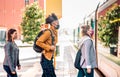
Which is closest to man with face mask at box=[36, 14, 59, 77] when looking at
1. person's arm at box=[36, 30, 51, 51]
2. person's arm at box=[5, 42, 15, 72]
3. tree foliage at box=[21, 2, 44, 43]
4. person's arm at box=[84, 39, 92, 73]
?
person's arm at box=[36, 30, 51, 51]

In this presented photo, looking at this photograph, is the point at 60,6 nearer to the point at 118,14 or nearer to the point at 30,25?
the point at 118,14

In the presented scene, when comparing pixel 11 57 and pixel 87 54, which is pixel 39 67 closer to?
pixel 87 54

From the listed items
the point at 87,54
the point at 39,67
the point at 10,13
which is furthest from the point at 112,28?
the point at 10,13

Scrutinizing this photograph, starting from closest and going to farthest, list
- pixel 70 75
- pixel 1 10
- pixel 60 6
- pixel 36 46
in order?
pixel 36 46 → pixel 70 75 → pixel 60 6 → pixel 1 10

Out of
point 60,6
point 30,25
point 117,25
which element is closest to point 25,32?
point 30,25

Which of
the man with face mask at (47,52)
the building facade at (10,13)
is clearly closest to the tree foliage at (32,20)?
the building facade at (10,13)

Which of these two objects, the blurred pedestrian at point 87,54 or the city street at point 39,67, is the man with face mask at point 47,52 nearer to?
the blurred pedestrian at point 87,54

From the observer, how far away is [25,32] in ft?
106

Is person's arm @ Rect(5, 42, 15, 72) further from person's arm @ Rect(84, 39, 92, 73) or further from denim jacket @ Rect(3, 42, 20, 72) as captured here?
person's arm @ Rect(84, 39, 92, 73)

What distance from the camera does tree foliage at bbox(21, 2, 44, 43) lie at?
31172 mm

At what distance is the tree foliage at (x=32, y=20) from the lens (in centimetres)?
3117

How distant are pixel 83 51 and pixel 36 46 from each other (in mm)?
1417

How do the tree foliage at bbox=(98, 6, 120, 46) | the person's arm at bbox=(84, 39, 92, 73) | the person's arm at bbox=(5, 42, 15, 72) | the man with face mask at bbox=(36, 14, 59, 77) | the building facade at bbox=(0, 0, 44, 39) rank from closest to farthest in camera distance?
the man with face mask at bbox=(36, 14, 59, 77), the person's arm at bbox=(5, 42, 15, 72), the person's arm at bbox=(84, 39, 92, 73), the tree foliage at bbox=(98, 6, 120, 46), the building facade at bbox=(0, 0, 44, 39)

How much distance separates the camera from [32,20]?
31.6 metres
